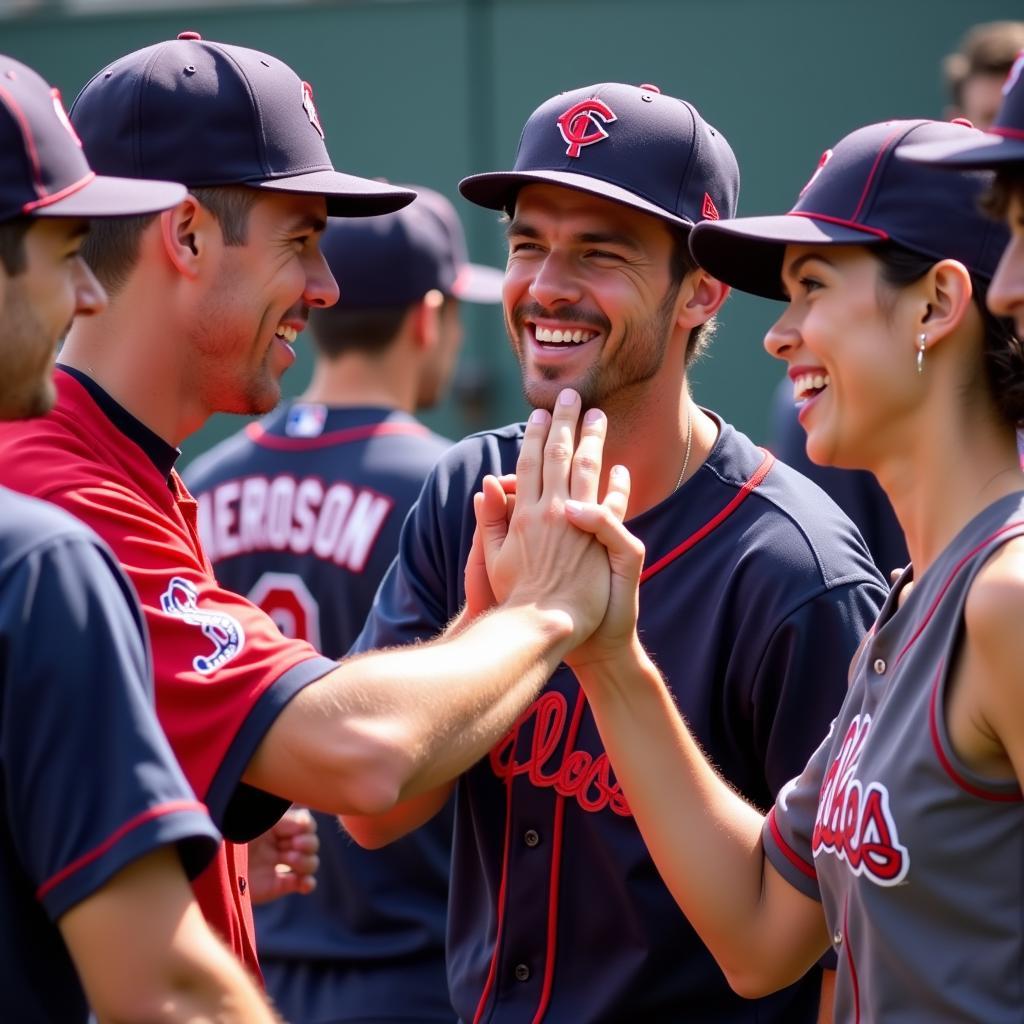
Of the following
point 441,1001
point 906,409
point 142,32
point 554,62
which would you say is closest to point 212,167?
point 906,409

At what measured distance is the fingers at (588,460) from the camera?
2.78 metres

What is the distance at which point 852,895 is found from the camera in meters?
2.22

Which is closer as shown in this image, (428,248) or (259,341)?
(259,341)

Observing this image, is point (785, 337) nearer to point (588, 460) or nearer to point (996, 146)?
point (588, 460)

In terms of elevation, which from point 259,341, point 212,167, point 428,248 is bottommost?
point 428,248

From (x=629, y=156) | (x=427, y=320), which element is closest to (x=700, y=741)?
(x=629, y=156)

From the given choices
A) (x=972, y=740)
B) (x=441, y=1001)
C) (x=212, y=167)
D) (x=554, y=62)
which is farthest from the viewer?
(x=554, y=62)

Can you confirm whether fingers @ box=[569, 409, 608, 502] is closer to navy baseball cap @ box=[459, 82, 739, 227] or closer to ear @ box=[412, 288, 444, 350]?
navy baseball cap @ box=[459, 82, 739, 227]

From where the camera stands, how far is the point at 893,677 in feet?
7.45

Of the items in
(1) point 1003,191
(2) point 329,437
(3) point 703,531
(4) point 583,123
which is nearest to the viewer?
(1) point 1003,191

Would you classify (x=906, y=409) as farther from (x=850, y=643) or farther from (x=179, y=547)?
(x=179, y=547)

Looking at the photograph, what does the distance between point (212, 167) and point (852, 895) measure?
151 cm

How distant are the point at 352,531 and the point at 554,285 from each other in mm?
1339

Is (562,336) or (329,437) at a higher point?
(562,336)
